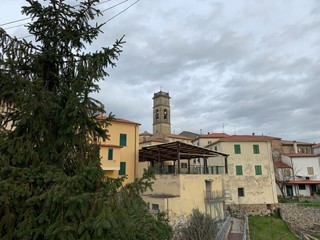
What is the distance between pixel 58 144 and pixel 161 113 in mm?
62723

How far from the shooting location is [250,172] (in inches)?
1180

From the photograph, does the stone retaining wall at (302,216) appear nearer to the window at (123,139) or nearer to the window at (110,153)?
the window at (123,139)

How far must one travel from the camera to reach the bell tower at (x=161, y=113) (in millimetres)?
66750

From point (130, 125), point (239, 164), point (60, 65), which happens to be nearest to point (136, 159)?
point (130, 125)

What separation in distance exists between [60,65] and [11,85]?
116 cm

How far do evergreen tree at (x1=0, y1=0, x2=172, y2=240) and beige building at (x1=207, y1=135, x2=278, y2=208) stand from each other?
25.9 m

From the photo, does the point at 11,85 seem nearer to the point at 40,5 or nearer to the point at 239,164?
the point at 40,5

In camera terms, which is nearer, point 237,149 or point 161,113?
point 237,149

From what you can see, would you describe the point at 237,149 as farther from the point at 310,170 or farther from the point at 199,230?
the point at 199,230

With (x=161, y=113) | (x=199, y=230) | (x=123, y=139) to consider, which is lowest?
(x=199, y=230)

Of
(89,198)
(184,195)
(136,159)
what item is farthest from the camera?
(136,159)

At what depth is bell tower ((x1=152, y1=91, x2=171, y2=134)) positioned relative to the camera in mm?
66750

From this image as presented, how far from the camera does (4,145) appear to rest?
406 centimetres

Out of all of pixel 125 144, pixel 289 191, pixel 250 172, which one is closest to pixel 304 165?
pixel 289 191
